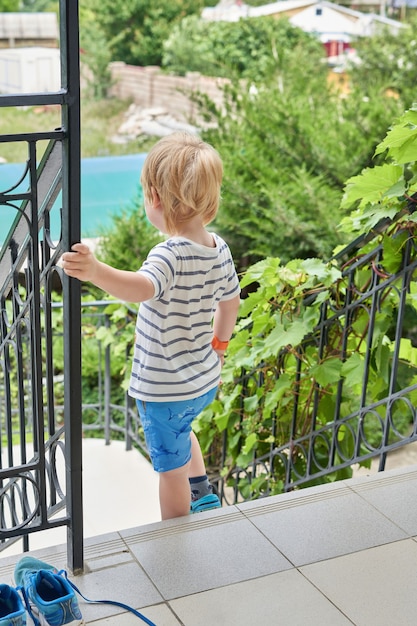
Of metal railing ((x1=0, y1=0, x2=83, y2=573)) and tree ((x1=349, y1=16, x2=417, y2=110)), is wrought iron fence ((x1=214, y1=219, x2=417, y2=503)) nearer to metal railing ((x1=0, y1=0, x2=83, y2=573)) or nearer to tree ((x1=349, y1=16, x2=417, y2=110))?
metal railing ((x1=0, y1=0, x2=83, y2=573))

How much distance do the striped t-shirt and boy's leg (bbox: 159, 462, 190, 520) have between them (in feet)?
0.77

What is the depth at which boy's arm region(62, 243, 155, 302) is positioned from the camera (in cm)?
156

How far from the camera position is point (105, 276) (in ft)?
5.33

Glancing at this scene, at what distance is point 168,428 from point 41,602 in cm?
57

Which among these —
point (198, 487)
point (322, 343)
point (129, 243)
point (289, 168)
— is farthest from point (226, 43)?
point (198, 487)

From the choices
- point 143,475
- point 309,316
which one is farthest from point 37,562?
point 143,475

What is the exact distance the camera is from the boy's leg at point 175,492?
6.65ft

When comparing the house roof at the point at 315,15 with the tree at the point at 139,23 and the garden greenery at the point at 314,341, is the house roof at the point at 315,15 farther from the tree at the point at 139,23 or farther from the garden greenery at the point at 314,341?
the garden greenery at the point at 314,341

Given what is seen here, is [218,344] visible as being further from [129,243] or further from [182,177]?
[129,243]

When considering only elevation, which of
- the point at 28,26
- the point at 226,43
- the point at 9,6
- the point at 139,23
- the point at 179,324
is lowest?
the point at 179,324

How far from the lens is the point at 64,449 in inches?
69.9

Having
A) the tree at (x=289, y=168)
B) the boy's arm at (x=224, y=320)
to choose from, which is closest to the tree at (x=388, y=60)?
the tree at (x=289, y=168)

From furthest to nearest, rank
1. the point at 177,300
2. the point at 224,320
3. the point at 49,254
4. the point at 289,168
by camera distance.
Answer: the point at 289,168
the point at 224,320
the point at 177,300
the point at 49,254

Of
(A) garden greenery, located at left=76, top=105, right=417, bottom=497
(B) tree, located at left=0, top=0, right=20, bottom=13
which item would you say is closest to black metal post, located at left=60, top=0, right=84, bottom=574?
(A) garden greenery, located at left=76, top=105, right=417, bottom=497
